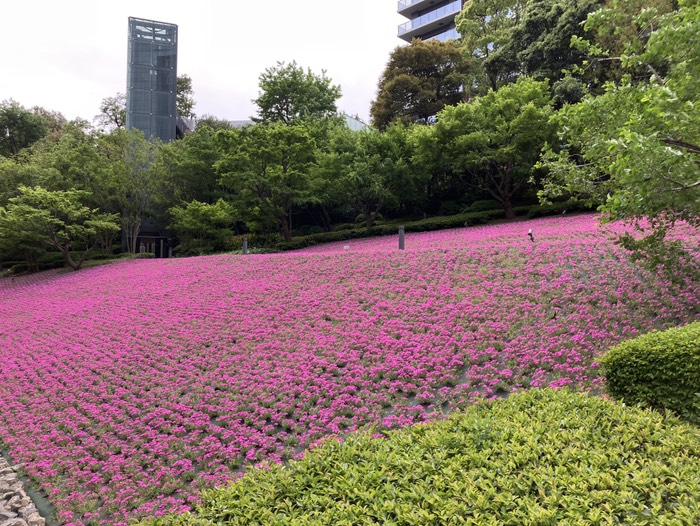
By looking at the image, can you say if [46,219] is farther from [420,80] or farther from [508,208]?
[420,80]

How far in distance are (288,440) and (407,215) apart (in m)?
24.8

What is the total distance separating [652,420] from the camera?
10.9ft

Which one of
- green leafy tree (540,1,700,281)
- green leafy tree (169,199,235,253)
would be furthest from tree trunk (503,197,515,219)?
green leafy tree (169,199,235,253)

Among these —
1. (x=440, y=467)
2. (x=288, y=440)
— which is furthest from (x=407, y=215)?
(x=440, y=467)

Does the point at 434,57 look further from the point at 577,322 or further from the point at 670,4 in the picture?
the point at 577,322

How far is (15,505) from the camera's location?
504 cm

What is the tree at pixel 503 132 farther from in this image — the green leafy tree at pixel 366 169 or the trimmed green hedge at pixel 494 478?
the trimmed green hedge at pixel 494 478

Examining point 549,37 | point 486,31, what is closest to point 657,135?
point 549,37

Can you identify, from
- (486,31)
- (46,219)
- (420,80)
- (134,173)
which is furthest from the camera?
(420,80)

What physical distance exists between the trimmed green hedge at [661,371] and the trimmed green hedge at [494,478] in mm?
680

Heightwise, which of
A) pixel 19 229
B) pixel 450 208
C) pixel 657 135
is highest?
pixel 450 208

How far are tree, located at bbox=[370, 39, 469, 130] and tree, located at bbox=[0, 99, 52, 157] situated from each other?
34131 mm

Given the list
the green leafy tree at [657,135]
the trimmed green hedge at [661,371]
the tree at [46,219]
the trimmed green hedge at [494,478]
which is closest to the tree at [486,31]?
the green leafy tree at [657,135]

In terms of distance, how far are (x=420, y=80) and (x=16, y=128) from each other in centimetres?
3858
